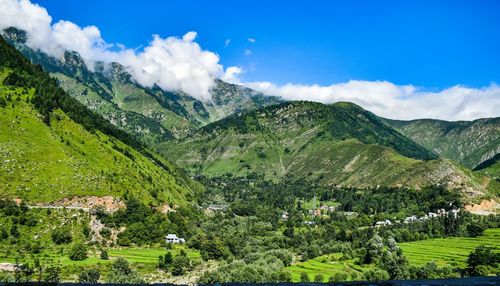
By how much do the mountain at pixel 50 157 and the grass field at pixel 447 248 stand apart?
335 feet

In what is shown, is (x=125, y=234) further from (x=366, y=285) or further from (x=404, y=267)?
(x=366, y=285)

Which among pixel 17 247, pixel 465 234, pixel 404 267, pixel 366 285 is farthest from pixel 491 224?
pixel 366 285

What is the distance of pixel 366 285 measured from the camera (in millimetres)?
11703

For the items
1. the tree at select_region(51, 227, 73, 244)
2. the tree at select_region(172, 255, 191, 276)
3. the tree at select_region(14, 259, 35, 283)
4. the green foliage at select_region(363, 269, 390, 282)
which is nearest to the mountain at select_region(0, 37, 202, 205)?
the tree at select_region(51, 227, 73, 244)

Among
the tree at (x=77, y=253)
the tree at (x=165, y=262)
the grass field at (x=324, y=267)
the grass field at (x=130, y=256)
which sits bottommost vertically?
the grass field at (x=324, y=267)

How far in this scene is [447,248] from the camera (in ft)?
482

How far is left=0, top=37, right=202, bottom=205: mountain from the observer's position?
140750 mm

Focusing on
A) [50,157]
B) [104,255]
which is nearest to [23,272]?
[104,255]

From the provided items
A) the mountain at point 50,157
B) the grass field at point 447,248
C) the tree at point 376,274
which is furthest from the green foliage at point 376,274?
the mountain at point 50,157

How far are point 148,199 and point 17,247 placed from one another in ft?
209

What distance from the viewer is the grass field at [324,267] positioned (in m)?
114

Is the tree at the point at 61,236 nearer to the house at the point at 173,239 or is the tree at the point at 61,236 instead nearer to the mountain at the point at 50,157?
the mountain at the point at 50,157

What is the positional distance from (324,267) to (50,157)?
104 m

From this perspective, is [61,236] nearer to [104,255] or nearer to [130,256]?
[104,255]
